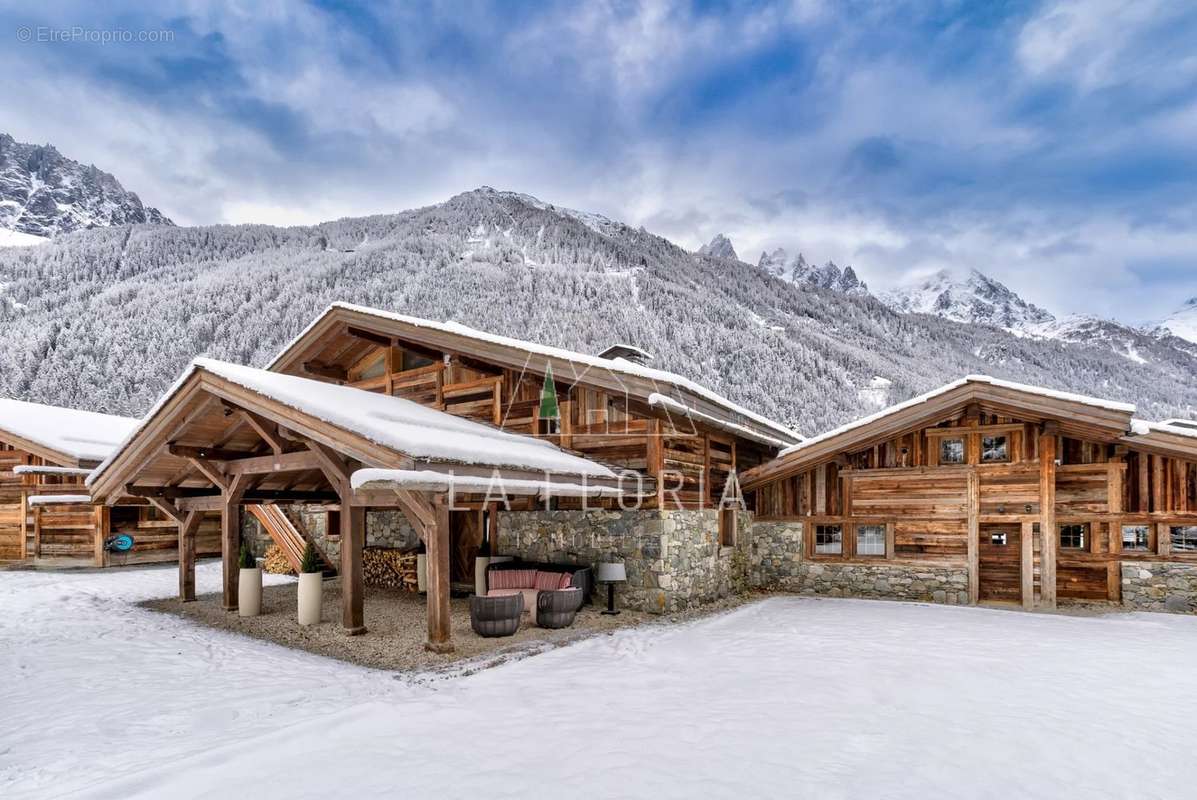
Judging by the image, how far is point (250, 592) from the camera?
11320mm

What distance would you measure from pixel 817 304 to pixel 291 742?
73370 millimetres

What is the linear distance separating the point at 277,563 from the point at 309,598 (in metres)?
8.61

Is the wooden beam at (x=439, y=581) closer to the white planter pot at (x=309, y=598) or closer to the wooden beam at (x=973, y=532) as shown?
the white planter pot at (x=309, y=598)

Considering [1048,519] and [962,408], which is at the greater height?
[962,408]

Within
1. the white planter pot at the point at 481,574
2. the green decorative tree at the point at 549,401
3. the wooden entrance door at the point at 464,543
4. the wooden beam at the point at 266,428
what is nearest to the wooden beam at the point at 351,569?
the wooden beam at the point at 266,428

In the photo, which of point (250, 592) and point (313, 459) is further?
point (250, 592)

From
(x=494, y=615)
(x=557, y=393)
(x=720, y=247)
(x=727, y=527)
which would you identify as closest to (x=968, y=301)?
(x=720, y=247)

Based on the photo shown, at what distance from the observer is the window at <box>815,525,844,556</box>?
572 inches

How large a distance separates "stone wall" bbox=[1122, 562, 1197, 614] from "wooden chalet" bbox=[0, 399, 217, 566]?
79.0 ft

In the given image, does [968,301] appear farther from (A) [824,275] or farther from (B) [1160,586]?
(B) [1160,586]

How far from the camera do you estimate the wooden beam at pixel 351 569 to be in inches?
372

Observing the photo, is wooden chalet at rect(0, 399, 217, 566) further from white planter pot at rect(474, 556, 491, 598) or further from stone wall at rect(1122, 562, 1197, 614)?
stone wall at rect(1122, 562, 1197, 614)

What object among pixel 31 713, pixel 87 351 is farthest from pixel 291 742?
pixel 87 351

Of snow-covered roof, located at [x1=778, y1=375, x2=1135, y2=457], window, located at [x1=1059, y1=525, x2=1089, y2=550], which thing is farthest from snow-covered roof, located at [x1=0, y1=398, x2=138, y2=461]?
window, located at [x1=1059, y1=525, x2=1089, y2=550]
